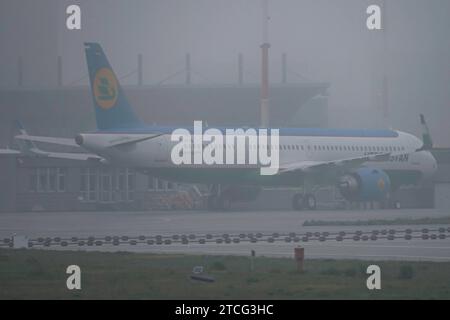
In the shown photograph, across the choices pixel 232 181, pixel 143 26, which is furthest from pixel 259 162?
pixel 143 26

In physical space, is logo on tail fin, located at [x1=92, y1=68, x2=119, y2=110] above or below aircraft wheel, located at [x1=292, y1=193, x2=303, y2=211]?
above

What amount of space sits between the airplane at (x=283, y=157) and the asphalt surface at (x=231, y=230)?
377 centimetres

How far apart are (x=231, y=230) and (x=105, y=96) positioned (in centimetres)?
1777

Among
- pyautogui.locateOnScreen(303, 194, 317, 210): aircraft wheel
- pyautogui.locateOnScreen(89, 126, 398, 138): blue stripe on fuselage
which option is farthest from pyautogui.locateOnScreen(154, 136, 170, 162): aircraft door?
pyautogui.locateOnScreen(303, 194, 317, 210): aircraft wheel

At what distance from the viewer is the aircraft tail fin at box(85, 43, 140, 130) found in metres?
57.2

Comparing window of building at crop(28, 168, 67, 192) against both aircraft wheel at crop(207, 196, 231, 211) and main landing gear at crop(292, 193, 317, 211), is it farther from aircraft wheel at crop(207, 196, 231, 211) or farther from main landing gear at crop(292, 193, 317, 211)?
main landing gear at crop(292, 193, 317, 211)

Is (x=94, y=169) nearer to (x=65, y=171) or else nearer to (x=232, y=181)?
(x=65, y=171)

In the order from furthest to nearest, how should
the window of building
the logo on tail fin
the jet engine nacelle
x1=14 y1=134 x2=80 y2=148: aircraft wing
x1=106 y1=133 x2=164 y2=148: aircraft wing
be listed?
the window of building
the jet engine nacelle
x1=14 y1=134 x2=80 y2=148: aircraft wing
the logo on tail fin
x1=106 y1=133 x2=164 y2=148: aircraft wing

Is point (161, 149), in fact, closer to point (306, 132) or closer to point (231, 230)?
point (306, 132)

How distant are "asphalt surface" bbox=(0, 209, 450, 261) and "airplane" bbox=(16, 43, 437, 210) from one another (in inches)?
148

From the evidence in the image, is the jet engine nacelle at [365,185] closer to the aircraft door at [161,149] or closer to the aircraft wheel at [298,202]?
the aircraft wheel at [298,202]

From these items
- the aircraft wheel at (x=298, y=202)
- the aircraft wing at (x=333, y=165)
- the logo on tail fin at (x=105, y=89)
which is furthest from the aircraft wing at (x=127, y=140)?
the aircraft wheel at (x=298, y=202)
